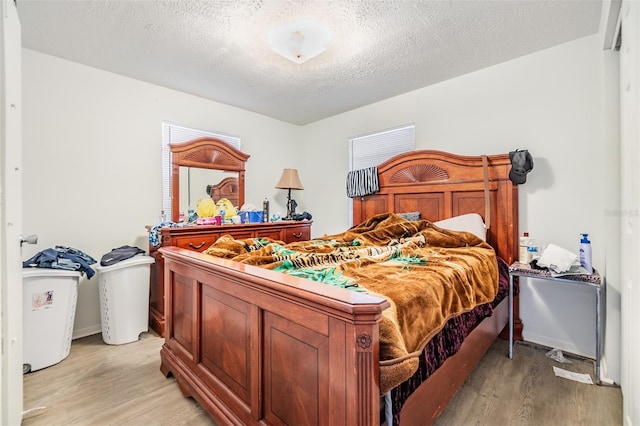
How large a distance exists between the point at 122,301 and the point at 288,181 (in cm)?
237

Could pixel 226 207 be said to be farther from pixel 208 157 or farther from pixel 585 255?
pixel 585 255

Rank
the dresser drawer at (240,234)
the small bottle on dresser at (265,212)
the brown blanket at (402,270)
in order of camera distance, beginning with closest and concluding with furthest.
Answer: the brown blanket at (402,270) → the dresser drawer at (240,234) → the small bottle on dresser at (265,212)

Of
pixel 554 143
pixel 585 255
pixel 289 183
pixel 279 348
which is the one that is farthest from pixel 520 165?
pixel 289 183

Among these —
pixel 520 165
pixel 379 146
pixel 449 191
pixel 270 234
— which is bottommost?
pixel 270 234

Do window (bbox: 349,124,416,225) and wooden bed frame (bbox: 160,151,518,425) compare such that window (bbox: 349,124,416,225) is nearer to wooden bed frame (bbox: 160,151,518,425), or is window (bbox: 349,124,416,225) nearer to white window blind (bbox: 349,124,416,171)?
white window blind (bbox: 349,124,416,171)

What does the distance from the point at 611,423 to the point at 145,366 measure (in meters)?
2.92

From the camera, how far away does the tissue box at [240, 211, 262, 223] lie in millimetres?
3484

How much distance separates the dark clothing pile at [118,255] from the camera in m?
2.53

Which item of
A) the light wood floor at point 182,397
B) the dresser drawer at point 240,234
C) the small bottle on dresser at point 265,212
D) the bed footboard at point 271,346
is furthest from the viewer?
the small bottle on dresser at point 265,212

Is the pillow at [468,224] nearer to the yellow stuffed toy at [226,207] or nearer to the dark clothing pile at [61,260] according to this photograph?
the yellow stuffed toy at [226,207]

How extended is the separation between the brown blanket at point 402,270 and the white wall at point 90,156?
1747mm

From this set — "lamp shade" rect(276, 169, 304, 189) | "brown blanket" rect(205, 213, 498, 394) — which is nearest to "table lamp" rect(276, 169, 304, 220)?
"lamp shade" rect(276, 169, 304, 189)
